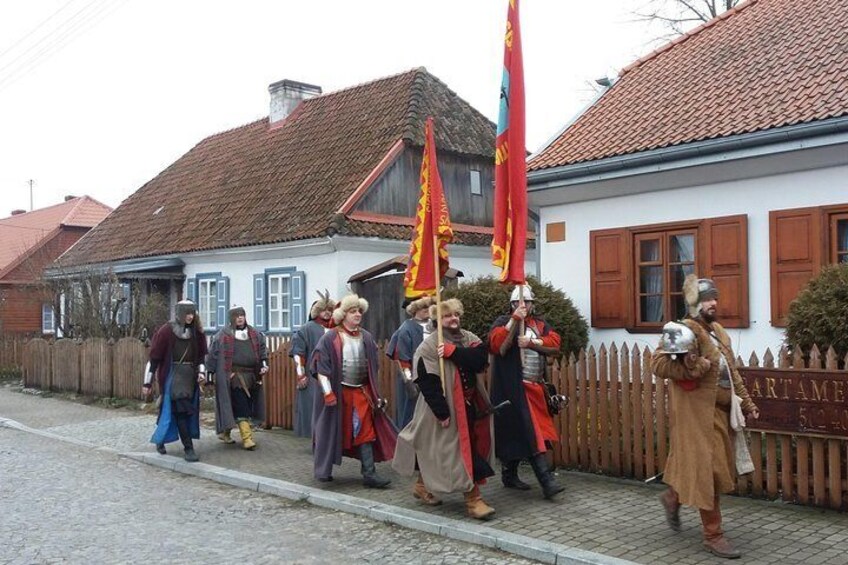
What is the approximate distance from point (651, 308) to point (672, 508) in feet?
19.0

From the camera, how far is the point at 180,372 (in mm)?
10266

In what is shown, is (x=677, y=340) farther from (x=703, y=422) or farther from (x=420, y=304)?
(x=420, y=304)

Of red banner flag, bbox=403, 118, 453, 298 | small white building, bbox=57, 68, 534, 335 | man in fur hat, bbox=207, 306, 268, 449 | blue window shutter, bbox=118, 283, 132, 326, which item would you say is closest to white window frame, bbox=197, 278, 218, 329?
small white building, bbox=57, 68, 534, 335

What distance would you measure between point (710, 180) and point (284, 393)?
21.3 ft

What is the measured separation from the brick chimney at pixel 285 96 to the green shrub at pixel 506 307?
47.9 feet

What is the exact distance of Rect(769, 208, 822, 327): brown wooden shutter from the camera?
10.1 meters

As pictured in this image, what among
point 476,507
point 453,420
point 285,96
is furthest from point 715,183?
point 285,96

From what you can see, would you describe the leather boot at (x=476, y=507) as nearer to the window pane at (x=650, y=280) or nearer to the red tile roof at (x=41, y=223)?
the window pane at (x=650, y=280)

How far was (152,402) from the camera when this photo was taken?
16.2 metres

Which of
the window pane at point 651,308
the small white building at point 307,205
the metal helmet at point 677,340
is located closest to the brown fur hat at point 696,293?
the metal helmet at point 677,340

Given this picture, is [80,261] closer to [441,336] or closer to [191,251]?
[191,251]

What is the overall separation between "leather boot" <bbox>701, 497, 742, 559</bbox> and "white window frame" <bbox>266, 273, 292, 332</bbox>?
1370 centimetres

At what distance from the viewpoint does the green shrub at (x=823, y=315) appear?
23.6 feet

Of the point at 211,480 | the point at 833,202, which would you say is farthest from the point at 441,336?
the point at 833,202
